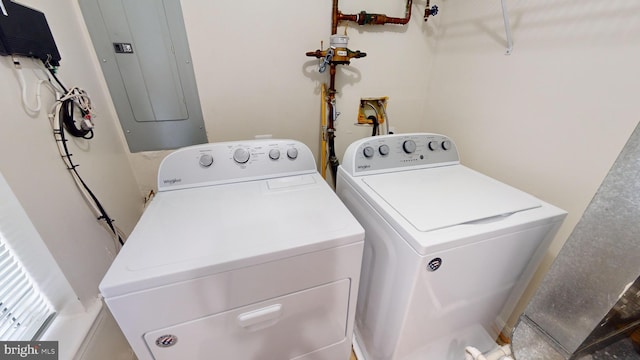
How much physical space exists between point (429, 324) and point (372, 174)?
692 millimetres

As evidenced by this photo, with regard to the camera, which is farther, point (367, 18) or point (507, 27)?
point (367, 18)

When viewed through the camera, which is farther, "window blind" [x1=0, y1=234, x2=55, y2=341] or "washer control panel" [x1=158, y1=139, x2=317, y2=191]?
"washer control panel" [x1=158, y1=139, x2=317, y2=191]

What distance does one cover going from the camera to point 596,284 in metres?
0.51

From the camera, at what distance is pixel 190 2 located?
1.20m

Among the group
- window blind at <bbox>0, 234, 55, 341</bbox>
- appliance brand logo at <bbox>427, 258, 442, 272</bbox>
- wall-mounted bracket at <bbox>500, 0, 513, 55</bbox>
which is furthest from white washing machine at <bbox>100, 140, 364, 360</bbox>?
wall-mounted bracket at <bbox>500, 0, 513, 55</bbox>

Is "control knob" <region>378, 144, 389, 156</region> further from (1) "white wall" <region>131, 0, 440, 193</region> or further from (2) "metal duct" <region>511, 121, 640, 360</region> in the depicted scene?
(2) "metal duct" <region>511, 121, 640, 360</region>

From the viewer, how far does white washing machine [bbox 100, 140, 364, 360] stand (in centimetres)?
65

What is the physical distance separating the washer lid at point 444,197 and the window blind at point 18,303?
1.24 m

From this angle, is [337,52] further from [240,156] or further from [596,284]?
[596,284]

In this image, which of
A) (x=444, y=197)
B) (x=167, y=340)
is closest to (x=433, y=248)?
(x=444, y=197)

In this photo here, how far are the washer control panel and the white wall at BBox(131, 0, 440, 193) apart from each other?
1.46 ft

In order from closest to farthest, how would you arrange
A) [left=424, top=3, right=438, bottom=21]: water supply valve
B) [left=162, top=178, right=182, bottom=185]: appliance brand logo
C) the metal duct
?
the metal duct
[left=162, top=178, right=182, bottom=185]: appliance brand logo
[left=424, top=3, right=438, bottom=21]: water supply valve

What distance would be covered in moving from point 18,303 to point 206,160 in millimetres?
725

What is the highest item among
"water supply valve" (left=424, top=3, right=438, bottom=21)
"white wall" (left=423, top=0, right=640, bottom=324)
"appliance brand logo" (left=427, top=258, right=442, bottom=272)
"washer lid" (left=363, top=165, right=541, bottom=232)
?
"water supply valve" (left=424, top=3, right=438, bottom=21)
